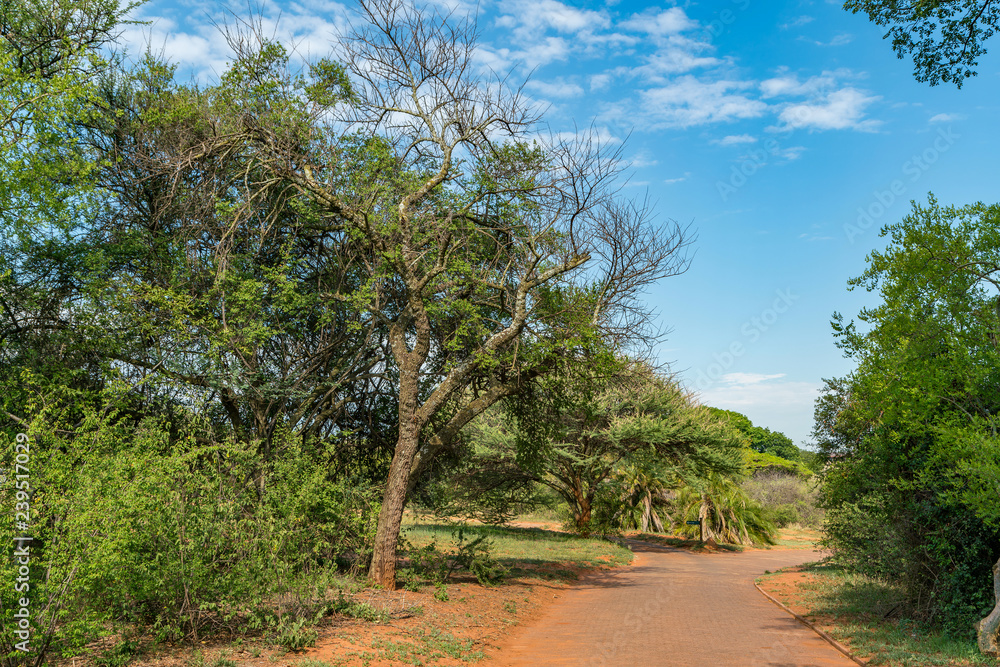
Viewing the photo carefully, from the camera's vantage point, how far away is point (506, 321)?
15.1m

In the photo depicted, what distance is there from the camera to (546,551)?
22688 mm

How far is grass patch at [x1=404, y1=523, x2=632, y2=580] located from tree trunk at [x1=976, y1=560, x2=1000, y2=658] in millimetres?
9277

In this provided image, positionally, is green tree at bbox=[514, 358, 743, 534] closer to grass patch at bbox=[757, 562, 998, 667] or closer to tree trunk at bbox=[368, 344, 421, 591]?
grass patch at bbox=[757, 562, 998, 667]

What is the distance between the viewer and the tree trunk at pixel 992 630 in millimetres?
8453

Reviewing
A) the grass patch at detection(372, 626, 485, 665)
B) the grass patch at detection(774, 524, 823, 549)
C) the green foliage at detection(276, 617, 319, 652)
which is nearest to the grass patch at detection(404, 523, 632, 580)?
the grass patch at detection(372, 626, 485, 665)

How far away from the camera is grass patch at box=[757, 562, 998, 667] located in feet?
28.1

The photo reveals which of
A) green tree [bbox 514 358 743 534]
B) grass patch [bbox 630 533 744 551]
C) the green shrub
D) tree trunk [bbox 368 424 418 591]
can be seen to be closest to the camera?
tree trunk [bbox 368 424 418 591]

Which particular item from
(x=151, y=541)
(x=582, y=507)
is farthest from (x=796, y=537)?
(x=151, y=541)

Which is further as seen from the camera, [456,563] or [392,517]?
[456,563]

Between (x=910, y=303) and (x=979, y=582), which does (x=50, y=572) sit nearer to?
(x=910, y=303)

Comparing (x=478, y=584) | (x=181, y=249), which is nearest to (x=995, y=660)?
(x=478, y=584)

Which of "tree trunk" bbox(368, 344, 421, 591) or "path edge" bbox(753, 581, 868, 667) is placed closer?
"path edge" bbox(753, 581, 868, 667)

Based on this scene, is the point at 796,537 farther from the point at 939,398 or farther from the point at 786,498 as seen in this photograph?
the point at 939,398

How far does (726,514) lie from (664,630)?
83.7 feet
